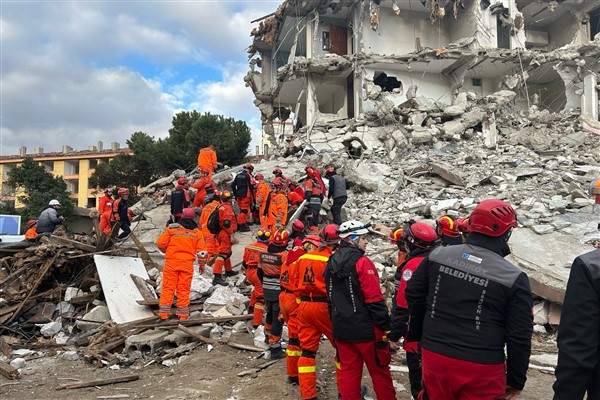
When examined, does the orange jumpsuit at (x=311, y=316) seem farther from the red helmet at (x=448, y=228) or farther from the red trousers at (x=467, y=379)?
the red trousers at (x=467, y=379)

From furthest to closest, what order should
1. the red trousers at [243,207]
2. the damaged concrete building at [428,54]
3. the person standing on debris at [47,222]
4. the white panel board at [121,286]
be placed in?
the damaged concrete building at [428,54]
the red trousers at [243,207]
the person standing on debris at [47,222]
the white panel board at [121,286]

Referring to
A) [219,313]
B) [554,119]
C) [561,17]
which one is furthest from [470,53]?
[219,313]

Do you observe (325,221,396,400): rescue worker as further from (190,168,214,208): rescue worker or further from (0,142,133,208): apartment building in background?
(0,142,133,208): apartment building in background

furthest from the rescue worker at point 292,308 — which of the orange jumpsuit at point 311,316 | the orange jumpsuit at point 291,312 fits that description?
the orange jumpsuit at point 311,316

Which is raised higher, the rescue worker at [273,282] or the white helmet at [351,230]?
the white helmet at [351,230]

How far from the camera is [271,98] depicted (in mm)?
27031

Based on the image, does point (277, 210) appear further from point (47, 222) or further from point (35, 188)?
point (35, 188)

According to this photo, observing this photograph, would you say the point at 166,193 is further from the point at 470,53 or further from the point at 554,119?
the point at 554,119

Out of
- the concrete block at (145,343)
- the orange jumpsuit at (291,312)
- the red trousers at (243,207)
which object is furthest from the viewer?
the red trousers at (243,207)

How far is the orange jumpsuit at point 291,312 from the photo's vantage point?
4.82 meters

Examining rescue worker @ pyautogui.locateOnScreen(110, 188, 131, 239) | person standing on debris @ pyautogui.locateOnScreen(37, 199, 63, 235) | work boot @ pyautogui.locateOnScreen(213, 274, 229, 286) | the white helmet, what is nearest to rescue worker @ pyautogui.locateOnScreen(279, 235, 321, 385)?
the white helmet

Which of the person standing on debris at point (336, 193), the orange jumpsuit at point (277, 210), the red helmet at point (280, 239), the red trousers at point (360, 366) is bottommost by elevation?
the red trousers at point (360, 366)

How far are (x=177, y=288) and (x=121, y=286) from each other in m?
1.57

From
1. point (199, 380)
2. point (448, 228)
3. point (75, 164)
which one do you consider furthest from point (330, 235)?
point (75, 164)
